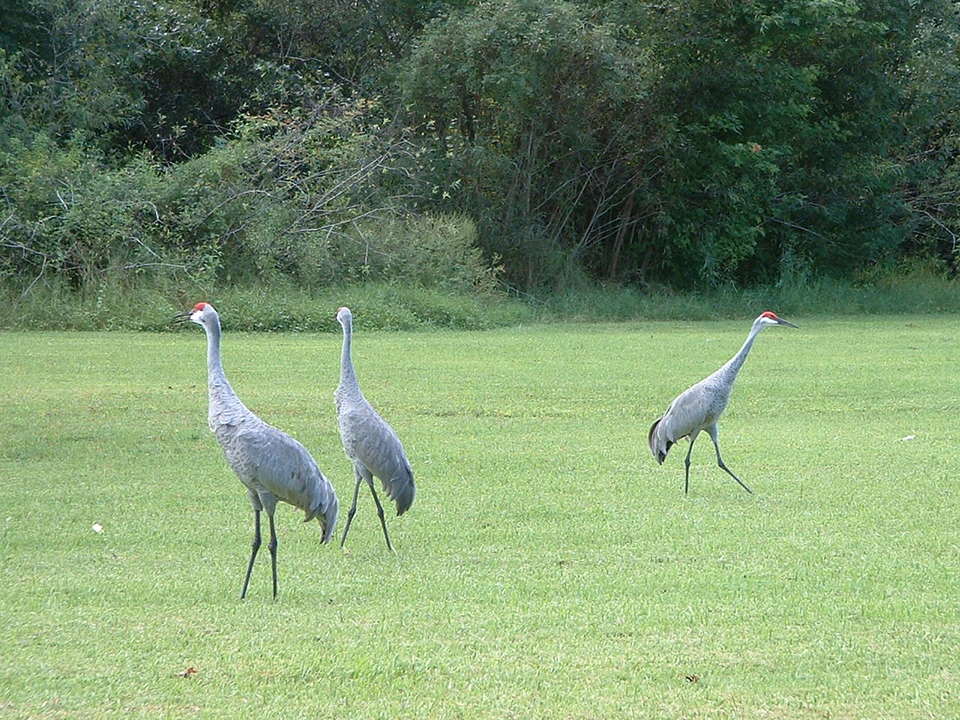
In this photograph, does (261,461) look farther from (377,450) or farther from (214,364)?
(377,450)

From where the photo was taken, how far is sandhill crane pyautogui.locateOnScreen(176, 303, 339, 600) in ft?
20.1

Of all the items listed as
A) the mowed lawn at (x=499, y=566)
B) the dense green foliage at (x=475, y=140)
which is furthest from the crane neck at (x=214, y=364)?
the dense green foliage at (x=475, y=140)

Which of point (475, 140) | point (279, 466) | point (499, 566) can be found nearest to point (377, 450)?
point (499, 566)

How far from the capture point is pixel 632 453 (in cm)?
1043

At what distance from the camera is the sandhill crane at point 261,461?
613 centimetres

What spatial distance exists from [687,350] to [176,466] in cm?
Result: 1031

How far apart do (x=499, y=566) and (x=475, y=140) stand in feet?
67.1

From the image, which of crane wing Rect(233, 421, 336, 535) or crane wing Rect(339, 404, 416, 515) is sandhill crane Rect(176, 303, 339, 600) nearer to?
crane wing Rect(233, 421, 336, 535)

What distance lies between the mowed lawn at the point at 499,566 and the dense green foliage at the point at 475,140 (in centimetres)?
872

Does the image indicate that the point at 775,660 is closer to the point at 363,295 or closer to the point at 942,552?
the point at 942,552

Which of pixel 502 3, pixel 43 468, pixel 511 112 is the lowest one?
pixel 43 468

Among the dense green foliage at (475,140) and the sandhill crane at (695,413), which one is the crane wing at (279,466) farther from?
the dense green foliage at (475,140)

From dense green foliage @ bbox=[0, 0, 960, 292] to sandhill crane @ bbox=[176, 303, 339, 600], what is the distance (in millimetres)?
15278

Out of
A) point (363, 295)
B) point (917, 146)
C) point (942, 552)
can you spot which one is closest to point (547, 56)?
point (363, 295)
